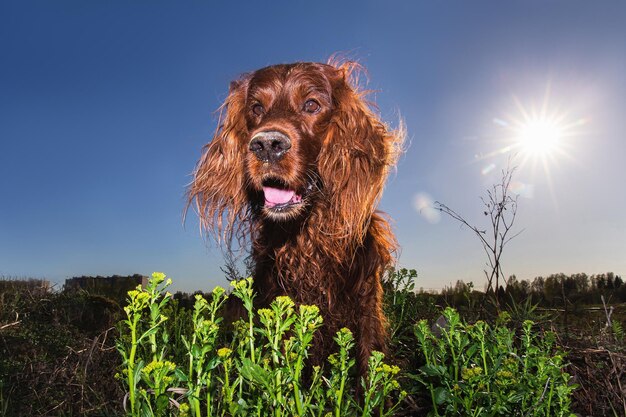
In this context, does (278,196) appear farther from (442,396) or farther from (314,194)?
(442,396)

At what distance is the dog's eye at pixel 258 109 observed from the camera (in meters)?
3.43

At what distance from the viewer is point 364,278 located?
3189 mm

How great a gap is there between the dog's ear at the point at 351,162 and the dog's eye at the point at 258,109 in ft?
1.54

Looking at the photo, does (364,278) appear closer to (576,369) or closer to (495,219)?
(576,369)

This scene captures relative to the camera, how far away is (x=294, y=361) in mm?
1726

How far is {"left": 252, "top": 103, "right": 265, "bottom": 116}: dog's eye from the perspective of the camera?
3430 mm

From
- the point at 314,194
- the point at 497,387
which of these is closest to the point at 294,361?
the point at 497,387

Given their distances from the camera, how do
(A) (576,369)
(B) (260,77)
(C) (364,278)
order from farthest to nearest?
1. (B) (260,77)
2. (C) (364,278)
3. (A) (576,369)

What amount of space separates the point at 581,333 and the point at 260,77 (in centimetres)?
285

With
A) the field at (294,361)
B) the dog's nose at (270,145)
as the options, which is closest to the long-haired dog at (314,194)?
the dog's nose at (270,145)

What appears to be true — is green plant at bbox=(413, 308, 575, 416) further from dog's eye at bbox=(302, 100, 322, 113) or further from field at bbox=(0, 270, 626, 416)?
dog's eye at bbox=(302, 100, 322, 113)

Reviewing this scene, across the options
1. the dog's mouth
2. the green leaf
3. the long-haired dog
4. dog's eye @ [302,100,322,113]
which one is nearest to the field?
the green leaf

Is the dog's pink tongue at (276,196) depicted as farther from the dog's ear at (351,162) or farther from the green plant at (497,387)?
the green plant at (497,387)

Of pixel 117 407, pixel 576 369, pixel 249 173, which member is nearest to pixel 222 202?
pixel 249 173
